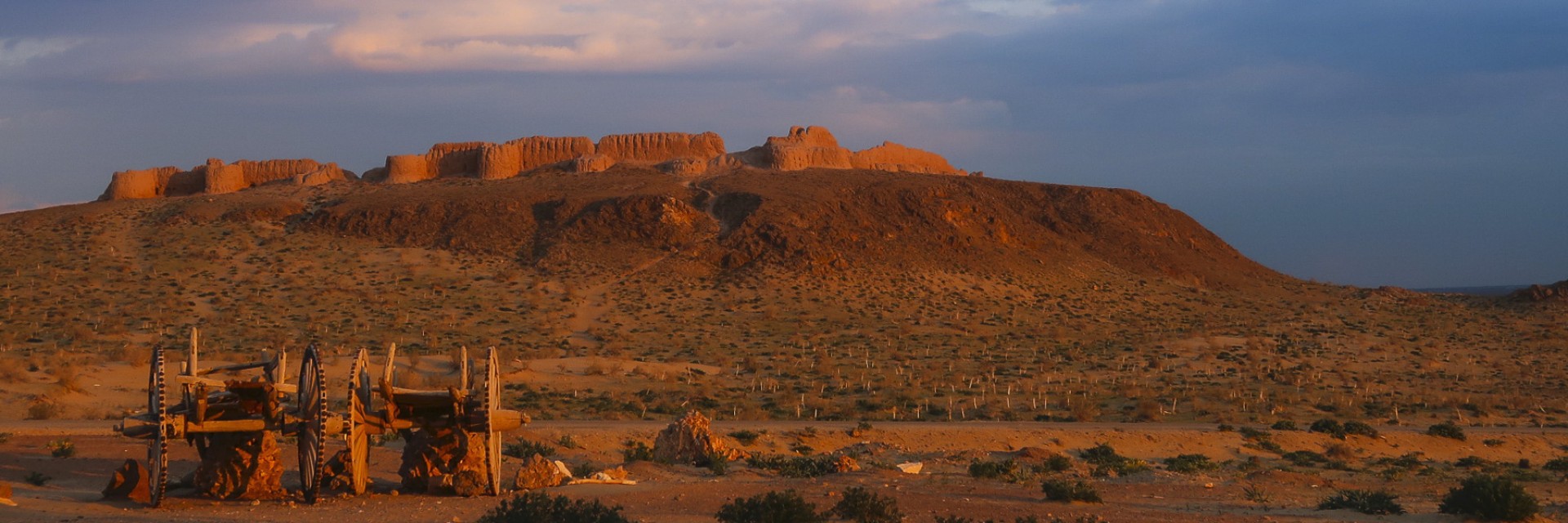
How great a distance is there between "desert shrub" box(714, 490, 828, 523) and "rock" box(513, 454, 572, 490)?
3.40 meters

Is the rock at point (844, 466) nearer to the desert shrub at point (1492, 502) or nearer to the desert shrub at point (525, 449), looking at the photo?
the desert shrub at point (525, 449)

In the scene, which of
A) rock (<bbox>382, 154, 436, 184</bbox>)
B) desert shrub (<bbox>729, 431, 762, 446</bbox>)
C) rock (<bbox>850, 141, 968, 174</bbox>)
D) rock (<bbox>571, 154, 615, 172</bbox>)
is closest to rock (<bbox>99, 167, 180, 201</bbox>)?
rock (<bbox>382, 154, 436, 184</bbox>)

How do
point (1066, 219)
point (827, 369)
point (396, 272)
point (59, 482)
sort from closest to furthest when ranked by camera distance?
point (59, 482)
point (827, 369)
point (396, 272)
point (1066, 219)

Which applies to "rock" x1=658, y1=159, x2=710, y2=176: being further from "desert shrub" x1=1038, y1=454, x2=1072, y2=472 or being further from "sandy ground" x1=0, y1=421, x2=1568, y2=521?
"desert shrub" x1=1038, y1=454, x2=1072, y2=472

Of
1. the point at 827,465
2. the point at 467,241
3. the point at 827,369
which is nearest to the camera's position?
the point at 827,465

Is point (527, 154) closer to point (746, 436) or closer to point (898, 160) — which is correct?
point (898, 160)

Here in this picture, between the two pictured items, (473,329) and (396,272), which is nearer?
(473,329)

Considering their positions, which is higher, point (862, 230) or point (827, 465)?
point (862, 230)

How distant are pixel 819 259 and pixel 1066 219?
16797mm

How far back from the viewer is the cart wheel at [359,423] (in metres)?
12.9

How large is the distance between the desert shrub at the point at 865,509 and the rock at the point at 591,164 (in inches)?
2287

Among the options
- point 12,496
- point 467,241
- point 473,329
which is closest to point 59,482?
point 12,496

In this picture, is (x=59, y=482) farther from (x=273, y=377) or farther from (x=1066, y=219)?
(x=1066, y=219)

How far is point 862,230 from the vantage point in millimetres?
60000
